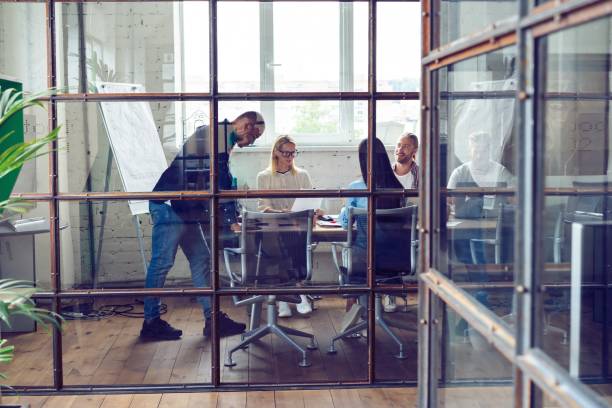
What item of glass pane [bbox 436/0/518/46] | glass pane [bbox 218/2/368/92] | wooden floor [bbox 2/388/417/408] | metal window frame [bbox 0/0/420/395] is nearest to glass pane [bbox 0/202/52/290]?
metal window frame [bbox 0/0/420/395]

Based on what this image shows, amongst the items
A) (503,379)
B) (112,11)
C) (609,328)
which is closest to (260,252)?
(112,11)

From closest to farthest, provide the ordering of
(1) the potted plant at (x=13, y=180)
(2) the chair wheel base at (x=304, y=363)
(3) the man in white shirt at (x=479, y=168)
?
(3) the man in white shirt at (x=479, y=168) → (1) the potted plant at (x=13, y=180) → (2) the chair wheel base at (x=304, y=363)

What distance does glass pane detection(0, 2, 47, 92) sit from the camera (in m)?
3.33

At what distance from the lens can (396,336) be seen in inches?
137

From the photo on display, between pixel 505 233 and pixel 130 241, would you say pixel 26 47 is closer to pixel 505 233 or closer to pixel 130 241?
pixel 130 241

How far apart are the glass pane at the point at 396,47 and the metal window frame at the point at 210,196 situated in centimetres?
3

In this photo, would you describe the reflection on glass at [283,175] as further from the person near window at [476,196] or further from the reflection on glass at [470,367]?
the reflection on glass at [470,367]

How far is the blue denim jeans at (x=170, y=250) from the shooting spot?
134 inches

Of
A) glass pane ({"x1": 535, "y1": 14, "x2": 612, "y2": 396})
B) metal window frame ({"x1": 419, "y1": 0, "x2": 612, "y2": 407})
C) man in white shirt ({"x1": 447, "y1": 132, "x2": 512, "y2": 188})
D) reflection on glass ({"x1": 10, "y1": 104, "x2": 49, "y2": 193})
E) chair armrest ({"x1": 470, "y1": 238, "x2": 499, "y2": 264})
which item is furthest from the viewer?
reflection on glass ({"x1": 10, "y1": 104, "x2": 49, "y2": 193})

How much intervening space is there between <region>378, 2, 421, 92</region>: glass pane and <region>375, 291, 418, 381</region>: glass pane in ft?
2.94

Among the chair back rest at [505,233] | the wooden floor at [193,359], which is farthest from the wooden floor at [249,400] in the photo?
the chair back rest at [505,233]

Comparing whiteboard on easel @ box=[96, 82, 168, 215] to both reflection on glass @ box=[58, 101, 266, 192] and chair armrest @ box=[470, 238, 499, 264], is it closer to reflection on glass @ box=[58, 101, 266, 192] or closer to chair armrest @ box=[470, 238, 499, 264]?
reflection on glass @ box=[58, 101, 266, 192]

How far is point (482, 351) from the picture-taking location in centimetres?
163

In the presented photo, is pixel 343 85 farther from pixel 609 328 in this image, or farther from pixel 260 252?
pixel 609 328
